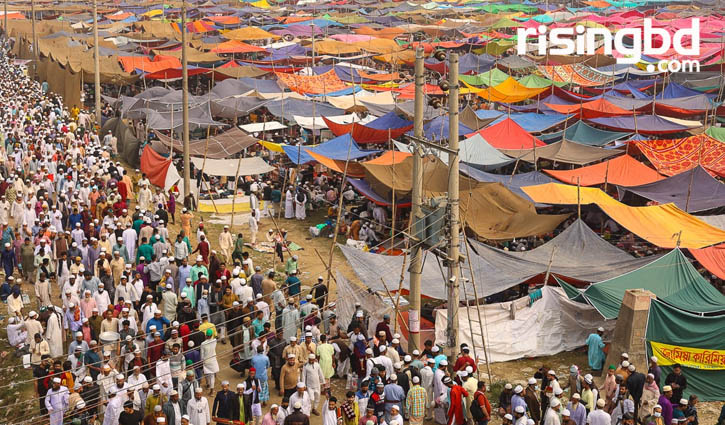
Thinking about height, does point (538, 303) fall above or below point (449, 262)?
below

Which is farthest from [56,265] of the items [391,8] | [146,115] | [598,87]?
[391,8]

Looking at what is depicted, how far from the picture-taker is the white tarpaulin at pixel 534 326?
41.9 ft

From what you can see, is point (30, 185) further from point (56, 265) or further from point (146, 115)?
point (146, 115)

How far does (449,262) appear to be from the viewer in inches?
451

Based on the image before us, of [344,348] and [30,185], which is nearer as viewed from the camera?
[344,348]

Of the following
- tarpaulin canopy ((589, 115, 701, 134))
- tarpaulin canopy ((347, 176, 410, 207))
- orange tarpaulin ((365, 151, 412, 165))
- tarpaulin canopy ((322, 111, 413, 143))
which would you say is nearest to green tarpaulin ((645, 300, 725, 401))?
tarpaulin canopy ((347, 176, 410, 207))

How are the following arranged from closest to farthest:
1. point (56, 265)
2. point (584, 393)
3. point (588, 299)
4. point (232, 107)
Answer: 1. point (584, 393)
2. point (588, 299)
3. point (56, 265)
4. point (232, 107)

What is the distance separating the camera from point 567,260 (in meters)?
14.2

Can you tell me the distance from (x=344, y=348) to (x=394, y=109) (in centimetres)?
1430

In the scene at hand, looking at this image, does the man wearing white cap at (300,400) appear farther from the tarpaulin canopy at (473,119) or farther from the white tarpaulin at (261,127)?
the white tarpaulin at (261,127)

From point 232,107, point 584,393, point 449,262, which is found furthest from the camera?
point 232,107

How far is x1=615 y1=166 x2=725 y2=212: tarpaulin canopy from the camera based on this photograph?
17.0 meters

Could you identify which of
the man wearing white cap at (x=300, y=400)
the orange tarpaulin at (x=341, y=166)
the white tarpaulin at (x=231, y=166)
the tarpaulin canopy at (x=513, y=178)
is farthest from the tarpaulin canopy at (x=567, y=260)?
the white tarpaulin at (x=231, y=166)

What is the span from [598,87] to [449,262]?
24327 mm
